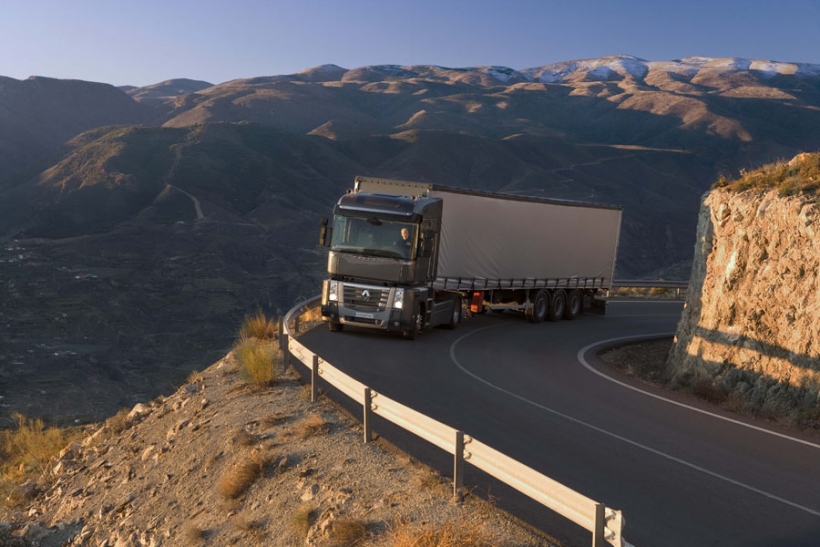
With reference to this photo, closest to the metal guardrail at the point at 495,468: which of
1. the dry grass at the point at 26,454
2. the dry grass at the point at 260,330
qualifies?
the dry grass at the point at 26,454

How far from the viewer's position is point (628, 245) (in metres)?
100

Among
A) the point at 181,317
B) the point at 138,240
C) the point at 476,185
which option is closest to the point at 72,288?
the point at 181,317

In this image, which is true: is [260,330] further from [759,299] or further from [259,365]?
[759,299]

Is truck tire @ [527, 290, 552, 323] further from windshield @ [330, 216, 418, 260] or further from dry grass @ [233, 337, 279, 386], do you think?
dry grass @ [233, 337, 279, 386]

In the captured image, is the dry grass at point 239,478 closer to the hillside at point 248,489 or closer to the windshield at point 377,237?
the hillside at point 248,489

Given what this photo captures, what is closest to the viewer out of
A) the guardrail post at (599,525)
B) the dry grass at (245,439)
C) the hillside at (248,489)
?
the guardrail post at (599,525)

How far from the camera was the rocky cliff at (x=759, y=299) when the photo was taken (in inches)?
551

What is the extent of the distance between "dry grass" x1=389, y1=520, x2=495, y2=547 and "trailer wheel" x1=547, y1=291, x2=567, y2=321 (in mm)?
20272

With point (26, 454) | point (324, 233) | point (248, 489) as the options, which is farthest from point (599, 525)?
point (26, 454)

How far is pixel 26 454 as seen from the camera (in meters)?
16.5

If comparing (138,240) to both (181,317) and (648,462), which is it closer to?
(181,317)

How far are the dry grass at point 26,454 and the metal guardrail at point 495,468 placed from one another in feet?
21.5

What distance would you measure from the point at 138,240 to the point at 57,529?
6649 centimetres

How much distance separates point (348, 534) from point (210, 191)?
3826 inches
